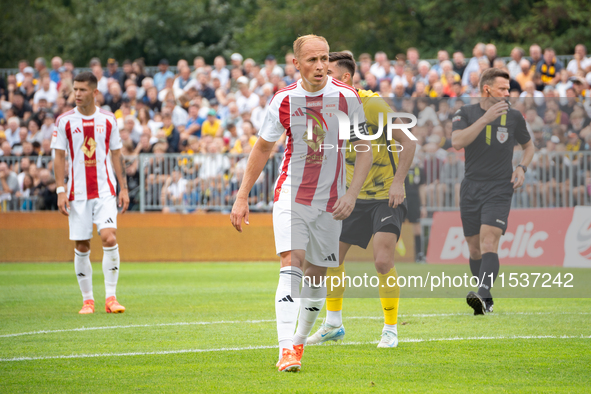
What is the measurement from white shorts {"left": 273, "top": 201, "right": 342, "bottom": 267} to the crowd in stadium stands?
34.2 feet

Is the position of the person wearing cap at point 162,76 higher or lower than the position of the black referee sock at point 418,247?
higher

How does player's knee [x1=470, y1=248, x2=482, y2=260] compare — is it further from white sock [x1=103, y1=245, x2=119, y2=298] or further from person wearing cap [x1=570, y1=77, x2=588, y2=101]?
person wearing cap [x1=570, y1=77, x2=588, y2=101]

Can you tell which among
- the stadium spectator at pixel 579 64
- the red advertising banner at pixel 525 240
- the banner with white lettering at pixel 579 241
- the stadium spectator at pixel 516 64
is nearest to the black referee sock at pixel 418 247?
the red advertising banner at pixel 525 240

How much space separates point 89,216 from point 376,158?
3.84 metres

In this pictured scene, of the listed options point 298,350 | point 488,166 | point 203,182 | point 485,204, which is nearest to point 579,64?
point 203,182

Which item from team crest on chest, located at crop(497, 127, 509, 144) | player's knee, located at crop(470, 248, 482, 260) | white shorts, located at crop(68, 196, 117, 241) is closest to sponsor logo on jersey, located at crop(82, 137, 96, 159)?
white shorts, located at crop(68, 196, 117, 241)

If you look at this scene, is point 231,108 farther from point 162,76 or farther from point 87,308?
point 87,308

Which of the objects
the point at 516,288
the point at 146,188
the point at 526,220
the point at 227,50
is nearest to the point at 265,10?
the point at 227,50

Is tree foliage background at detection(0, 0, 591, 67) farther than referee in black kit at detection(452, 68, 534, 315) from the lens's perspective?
Yes

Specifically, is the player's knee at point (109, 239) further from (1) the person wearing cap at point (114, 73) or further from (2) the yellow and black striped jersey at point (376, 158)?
(1) the person wearing cap at point (114, 73)

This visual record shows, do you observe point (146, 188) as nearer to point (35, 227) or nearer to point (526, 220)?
point (35, 227)

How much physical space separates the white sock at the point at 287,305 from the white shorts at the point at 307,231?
0.60 ft

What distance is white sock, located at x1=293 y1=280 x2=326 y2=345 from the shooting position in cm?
584

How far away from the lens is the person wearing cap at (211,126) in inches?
720
